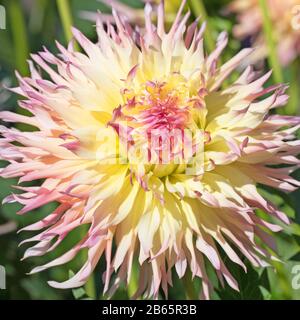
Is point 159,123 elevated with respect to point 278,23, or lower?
lower

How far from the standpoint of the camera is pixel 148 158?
56 cm

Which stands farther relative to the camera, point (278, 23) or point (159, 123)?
point (278, 23)

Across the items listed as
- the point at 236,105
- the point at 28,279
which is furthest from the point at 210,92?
the point at 28,279

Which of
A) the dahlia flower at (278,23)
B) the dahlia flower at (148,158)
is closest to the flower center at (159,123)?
the dahlia flower at (148,158)

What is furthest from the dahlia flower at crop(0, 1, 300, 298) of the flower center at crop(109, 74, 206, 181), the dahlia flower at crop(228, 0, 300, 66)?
the dahlia flower at crop(228, 0, 300, 66)

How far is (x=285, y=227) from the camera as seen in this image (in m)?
0.70

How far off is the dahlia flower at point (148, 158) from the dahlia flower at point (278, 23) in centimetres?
23

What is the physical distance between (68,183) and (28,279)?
30 cm

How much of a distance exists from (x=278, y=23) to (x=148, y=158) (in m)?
0.33

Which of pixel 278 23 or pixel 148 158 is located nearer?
pixel 148 158

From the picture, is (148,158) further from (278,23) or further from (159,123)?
(278,23)

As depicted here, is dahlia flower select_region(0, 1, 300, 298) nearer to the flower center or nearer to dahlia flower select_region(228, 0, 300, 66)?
the flower center

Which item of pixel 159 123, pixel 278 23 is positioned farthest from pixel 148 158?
pixel 278 23
